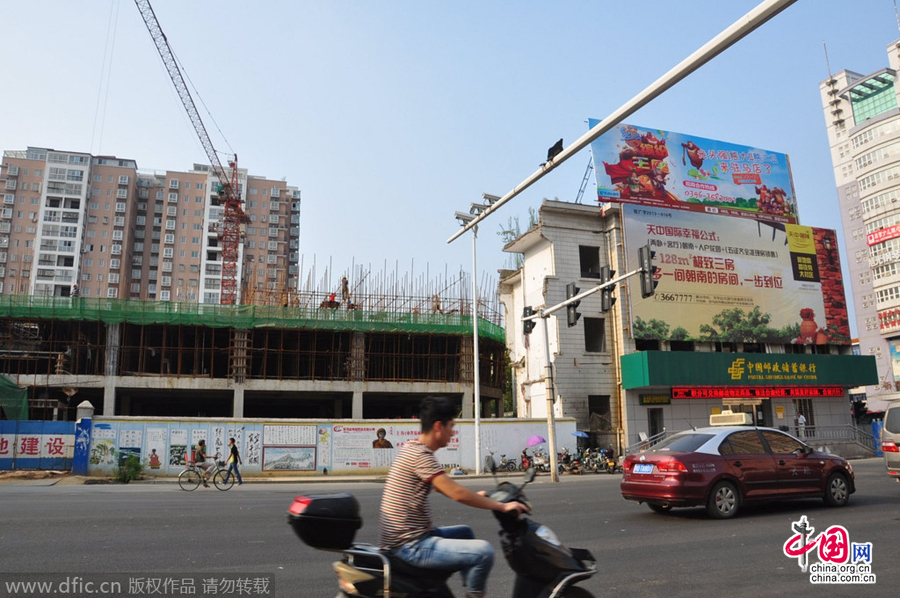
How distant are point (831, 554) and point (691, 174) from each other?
3249 cm

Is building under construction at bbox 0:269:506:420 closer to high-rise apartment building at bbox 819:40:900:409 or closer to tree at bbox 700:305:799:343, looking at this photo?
tree at bbox 700:305:799:343

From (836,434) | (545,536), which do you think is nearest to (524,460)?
(836,434)

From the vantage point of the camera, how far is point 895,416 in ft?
37.2

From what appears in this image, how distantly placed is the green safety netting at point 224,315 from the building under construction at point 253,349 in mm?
60

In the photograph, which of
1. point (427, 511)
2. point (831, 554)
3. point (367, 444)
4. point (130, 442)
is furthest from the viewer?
point (367, 444)

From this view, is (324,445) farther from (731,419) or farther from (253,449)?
(731,419)

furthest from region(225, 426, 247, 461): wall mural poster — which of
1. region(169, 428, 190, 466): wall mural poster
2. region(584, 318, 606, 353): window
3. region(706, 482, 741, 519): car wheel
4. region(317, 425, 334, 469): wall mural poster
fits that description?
region(706, 482, 741, 519): car wheel

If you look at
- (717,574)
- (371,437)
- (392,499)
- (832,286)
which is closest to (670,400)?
(832,286)

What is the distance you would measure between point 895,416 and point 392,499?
11.5 meters

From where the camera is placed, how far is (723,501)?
9.55 m

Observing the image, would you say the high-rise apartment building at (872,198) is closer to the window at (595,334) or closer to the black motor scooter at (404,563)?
the window at (595,334)

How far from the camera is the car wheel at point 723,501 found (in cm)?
942

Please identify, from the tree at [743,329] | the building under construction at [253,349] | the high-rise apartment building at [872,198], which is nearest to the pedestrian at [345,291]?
the building under construction at [253,349]

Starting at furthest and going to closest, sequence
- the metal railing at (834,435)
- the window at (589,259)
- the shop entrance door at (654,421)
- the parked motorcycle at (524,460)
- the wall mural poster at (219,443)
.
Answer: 1. the metal railing at (834,435)
2. the window at (589,259)
3. the shop entrance door at (654,421)
4. the parked motorcycle at (524,460)
5. the wall mural poster at (219,443)
